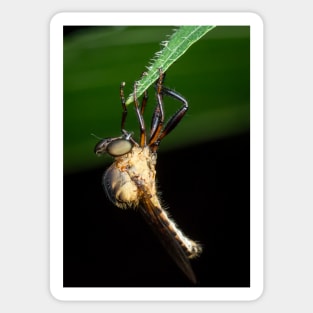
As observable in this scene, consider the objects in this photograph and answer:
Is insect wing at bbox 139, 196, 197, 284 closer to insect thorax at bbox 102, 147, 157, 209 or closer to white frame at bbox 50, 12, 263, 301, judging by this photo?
insect thorax at bbox 102, 147, 157, 209

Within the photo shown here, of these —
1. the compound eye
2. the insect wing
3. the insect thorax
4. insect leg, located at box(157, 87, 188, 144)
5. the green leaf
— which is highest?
the green leaf

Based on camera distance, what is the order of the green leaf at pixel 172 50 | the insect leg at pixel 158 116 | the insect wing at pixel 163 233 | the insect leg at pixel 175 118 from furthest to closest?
1. the insect wing at pixel 163 233
2. the insect leg at pixel 175 118
3. the insect leg at pixel 158 116
4. the green leaf at pixel 172 50

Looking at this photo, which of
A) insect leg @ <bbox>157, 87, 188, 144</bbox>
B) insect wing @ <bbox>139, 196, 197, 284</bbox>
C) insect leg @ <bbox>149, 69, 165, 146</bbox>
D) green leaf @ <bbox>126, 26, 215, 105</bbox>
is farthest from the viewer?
insect wing @ <bbox>139, 196, 197, 284</bbox>

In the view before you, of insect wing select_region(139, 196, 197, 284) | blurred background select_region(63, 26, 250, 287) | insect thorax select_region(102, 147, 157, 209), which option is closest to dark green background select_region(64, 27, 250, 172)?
blurred background select_region(63, 26, 250, 287)
